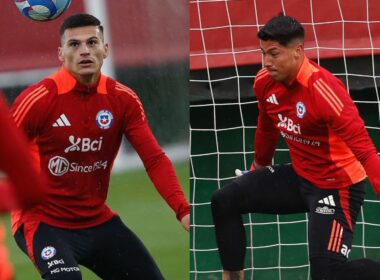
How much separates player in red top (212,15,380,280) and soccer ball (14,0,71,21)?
1207 mm

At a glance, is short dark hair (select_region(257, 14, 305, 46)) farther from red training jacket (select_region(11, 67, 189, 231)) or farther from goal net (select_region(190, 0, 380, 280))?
goal net (select_region(190, 0, 380, 280))

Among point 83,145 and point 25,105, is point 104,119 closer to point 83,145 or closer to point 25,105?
point 83,145

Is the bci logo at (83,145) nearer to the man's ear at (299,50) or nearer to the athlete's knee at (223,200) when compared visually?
the athlete's knee at (223,200)

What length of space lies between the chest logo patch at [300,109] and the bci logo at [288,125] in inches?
2.8

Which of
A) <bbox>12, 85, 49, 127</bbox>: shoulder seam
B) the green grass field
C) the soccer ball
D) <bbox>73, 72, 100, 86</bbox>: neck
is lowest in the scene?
the green grass field

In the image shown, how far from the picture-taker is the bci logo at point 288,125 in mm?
5941

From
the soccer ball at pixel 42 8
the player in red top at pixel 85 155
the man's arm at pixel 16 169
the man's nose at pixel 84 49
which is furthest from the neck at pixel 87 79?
the man's arm at pixel 16 169

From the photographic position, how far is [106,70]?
7.14 m

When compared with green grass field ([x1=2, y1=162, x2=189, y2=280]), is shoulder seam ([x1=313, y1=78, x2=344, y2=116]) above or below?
above

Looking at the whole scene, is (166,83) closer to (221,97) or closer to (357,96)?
(221,97)

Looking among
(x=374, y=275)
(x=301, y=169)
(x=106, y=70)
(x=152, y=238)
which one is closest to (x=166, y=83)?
(x=106, y=70)

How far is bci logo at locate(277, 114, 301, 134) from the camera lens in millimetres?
5941

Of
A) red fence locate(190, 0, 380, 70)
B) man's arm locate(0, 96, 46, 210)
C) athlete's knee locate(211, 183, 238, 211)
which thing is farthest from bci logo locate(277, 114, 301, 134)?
man's arm locate(0, 96, 46, 210)

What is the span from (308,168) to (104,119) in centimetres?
121
